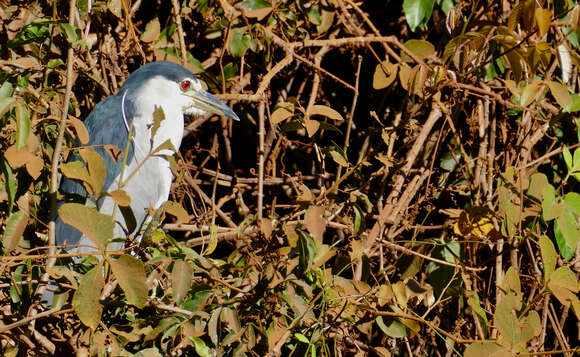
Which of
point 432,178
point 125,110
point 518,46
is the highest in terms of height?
point 518,46

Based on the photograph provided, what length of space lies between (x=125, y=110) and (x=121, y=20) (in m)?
0.30

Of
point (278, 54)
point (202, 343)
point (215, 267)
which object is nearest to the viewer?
point (202, 343)

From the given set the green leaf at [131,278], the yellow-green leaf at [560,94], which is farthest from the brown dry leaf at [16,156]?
the yellow-green leaf at [560,94]

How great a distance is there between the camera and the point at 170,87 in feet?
8.13

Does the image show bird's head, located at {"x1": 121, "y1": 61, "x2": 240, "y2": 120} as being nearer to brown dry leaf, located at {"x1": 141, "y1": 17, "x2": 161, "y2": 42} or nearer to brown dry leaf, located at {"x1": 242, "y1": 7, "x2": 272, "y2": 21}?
brown dry leaf, located at {"x1": 141, "y1": 17, "x2": 161, "y2": 42}

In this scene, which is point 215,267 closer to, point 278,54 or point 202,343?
point 202,343

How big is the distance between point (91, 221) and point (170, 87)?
4.26 ft

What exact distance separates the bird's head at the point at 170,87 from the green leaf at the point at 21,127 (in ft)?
3.36

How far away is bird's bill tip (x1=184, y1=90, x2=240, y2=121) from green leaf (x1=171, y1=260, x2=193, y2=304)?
1.08 meters

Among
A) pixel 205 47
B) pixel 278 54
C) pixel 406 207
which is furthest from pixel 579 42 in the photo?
pixel 205 47

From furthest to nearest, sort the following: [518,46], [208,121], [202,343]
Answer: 1. [208,121]
2. [518,46]
3. [202,343]

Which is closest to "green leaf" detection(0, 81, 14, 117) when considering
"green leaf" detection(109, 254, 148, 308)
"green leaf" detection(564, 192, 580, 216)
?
"green leaf" detection(109, 254, 148, 308)

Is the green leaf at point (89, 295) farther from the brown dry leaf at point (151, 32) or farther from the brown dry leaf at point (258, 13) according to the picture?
the brown dry leaf at point (151, 32)

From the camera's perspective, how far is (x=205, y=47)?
2.74m
